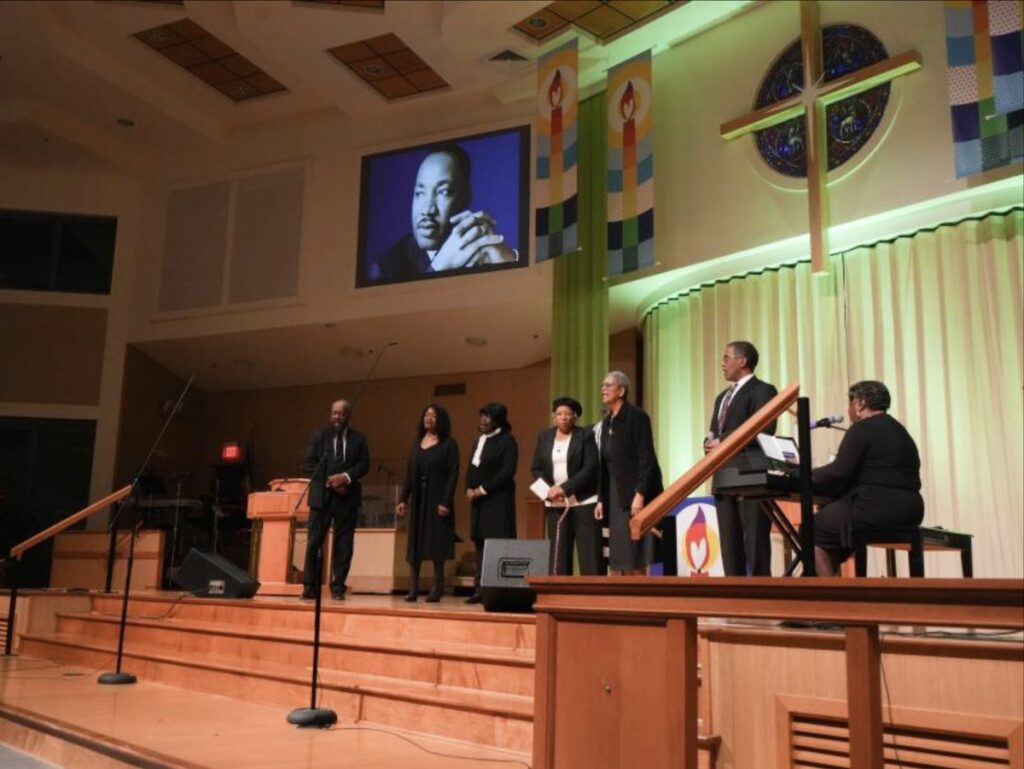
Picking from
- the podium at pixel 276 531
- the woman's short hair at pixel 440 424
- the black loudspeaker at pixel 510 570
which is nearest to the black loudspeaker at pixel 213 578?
the podium at pixel 276 531

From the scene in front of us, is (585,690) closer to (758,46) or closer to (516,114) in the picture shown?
(758,46)

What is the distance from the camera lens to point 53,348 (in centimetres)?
1170

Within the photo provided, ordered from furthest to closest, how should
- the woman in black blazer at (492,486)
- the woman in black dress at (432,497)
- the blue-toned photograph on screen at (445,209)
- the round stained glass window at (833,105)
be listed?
the blue-toned photograph on screen at (445,209)
the round stained glass window at (833,105)
the woman in black dress at (432,497)
the woman in black blazer at (492,486)

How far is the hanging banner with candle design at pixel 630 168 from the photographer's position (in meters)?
8.20

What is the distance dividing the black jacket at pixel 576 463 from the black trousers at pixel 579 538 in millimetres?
107

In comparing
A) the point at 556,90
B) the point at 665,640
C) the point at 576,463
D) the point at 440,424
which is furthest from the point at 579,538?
the point at 556,90

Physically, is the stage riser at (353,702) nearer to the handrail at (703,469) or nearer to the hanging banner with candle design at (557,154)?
the handrail at (703,469)

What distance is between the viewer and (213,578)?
7043mm

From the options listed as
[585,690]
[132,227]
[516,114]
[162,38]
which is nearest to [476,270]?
[516,114]

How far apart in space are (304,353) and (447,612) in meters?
6.98

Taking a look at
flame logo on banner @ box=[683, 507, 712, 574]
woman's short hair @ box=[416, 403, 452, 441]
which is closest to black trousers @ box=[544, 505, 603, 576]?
woman's short hair @ box=[416, 403, 452, 441]

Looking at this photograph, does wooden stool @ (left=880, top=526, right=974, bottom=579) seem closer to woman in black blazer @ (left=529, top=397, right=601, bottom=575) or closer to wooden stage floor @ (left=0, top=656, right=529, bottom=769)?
woman in black blazer @ (left=529, top=397, right=601, bottom=575)

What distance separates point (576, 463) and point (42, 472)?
8426 millimetres

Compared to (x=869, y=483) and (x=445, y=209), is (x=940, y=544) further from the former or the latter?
(x=445, y=209)
